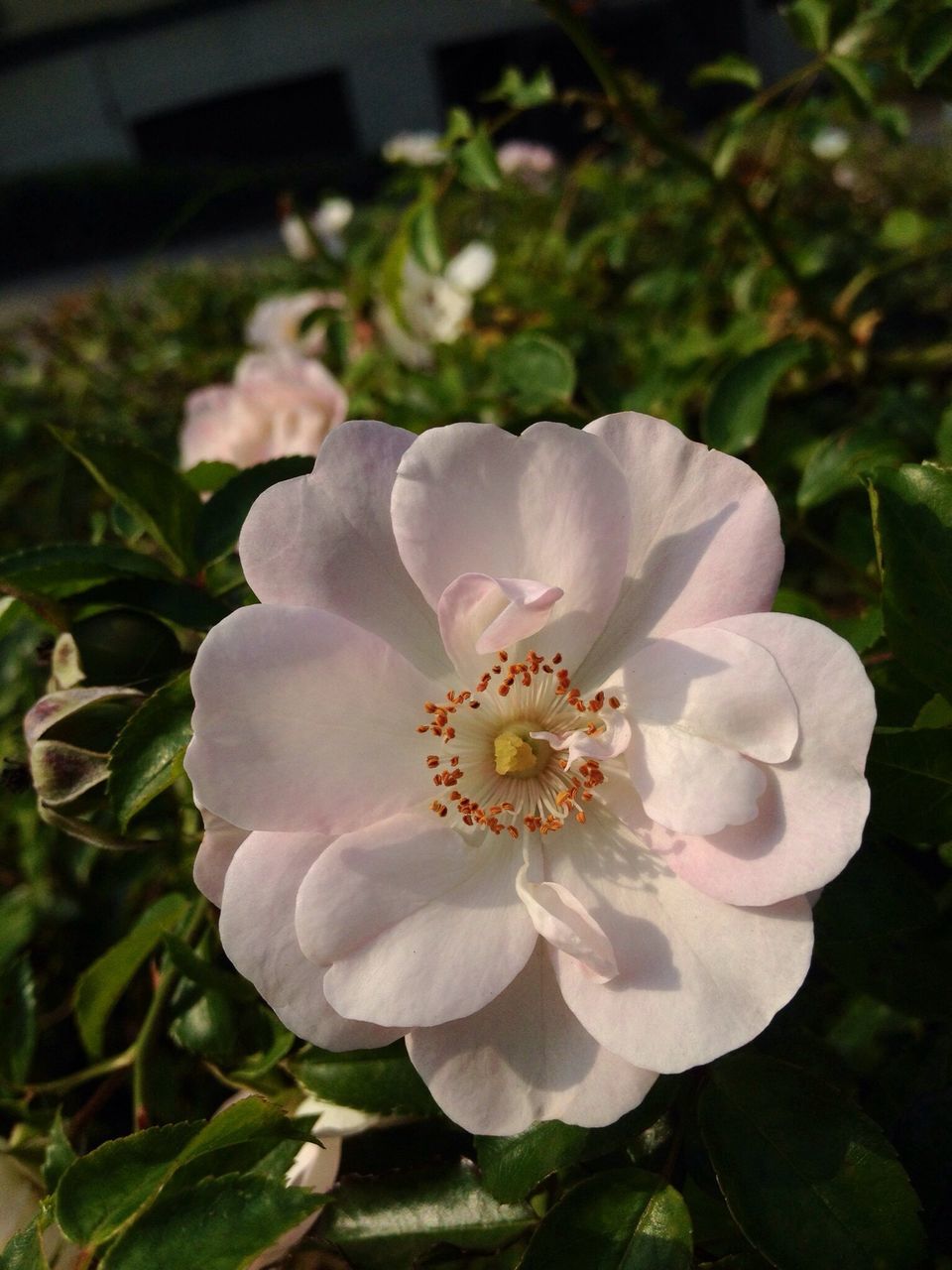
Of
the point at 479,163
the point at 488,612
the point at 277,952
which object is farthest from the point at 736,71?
the point at 277,952

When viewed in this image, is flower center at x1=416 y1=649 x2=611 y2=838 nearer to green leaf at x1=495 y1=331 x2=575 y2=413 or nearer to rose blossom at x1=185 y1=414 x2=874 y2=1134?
rose blossom at x1=185 y1=414 x2=874 y2=1134

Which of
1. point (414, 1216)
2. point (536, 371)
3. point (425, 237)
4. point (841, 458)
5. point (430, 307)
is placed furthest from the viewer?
point (430, 307)

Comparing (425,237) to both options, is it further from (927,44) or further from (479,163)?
(927,44)

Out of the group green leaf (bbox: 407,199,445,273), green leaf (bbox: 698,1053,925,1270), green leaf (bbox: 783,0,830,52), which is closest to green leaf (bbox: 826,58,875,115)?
green leaf (bbox: 783,0,830,52)

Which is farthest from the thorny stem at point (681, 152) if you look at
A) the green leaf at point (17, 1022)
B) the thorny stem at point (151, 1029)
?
the green leaf at point (17, 1022)

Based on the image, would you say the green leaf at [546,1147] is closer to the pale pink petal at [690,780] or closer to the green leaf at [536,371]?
the pale pink petal at [690,780]

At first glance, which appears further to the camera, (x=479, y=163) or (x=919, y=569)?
(x=479, y=163)
